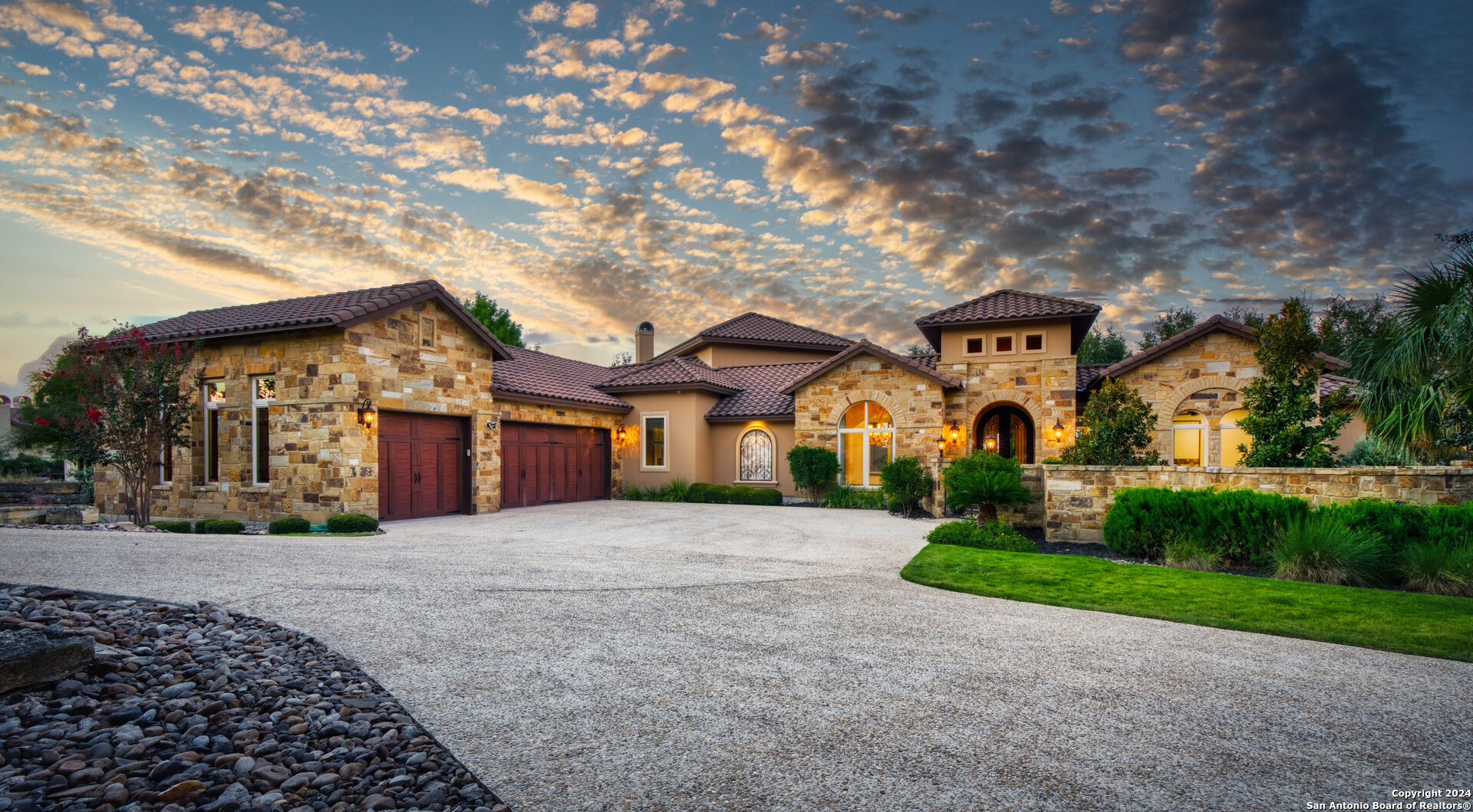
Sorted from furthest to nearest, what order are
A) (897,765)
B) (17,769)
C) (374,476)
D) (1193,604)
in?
1. (374,476)
2. (1193,604)
3. (897,765)
4. (17,769)

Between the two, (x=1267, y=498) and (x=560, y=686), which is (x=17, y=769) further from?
(x=1267, y=498)

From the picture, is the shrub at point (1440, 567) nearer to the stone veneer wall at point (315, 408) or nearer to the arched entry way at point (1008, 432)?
the arched entry way at point (1008, 432)

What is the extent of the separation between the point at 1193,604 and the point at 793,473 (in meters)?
13.3

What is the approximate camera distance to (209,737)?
308 centimetres

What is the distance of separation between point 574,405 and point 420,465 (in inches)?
217

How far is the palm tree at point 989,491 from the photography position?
40.8ft

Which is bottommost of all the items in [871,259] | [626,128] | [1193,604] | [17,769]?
[1193,604]

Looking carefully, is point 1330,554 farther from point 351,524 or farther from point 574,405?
point 574,405

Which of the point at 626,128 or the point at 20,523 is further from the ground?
the point at 626,128

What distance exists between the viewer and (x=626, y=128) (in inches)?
581

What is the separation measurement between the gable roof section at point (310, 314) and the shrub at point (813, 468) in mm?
8814

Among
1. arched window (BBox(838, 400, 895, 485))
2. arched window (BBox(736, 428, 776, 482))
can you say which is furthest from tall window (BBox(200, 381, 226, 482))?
arched window (BBox(838, 400, 895, 485))

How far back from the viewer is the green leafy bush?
10562mm

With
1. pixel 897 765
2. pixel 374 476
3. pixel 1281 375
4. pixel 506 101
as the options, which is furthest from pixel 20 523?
pixel 1281 375
